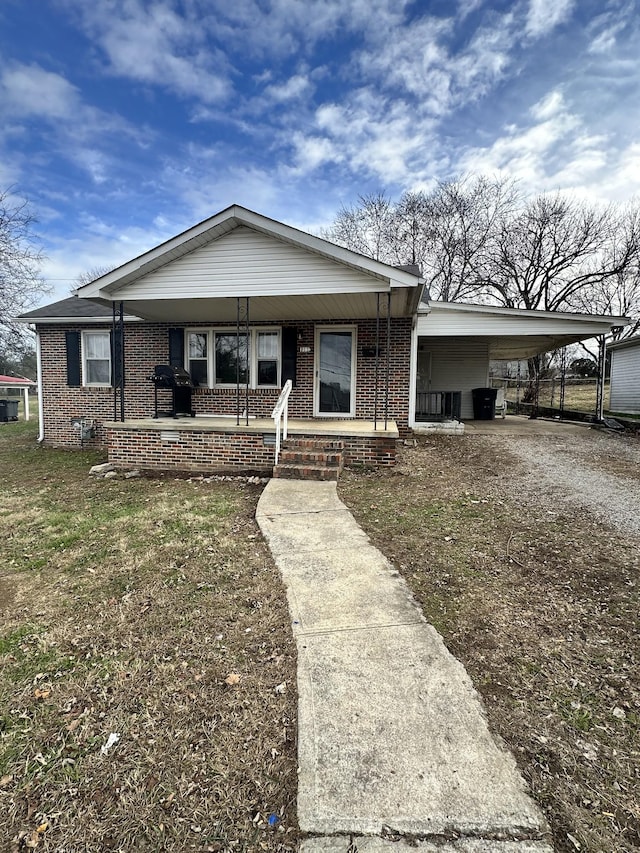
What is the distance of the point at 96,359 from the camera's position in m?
10.2

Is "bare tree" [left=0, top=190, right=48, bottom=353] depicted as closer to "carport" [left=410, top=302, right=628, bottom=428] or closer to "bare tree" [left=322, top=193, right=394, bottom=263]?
"carport" [left=410, top=302, right=628, bottom=428]

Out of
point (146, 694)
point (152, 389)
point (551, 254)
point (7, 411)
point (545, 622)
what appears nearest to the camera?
point (146, 694)

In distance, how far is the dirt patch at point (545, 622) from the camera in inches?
62.1

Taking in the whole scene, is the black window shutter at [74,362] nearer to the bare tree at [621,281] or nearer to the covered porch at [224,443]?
the covered porch at [224,443]

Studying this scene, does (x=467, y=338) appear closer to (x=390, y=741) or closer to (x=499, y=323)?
(x=499, y=323)

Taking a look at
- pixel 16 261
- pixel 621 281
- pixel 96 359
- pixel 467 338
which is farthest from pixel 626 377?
pixel 16 261

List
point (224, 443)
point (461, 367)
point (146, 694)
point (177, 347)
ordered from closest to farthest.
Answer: point (146, 694), point (224, 443), point (177, 347), point (461, 367)

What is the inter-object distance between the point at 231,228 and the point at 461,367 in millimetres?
9508

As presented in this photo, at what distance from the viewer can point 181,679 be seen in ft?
7.09

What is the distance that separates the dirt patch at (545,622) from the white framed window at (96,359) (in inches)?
298

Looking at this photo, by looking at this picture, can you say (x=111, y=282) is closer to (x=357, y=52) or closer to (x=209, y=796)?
(x=209, y=796)

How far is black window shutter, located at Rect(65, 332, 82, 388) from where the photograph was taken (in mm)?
10242

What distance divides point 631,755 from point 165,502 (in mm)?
5000

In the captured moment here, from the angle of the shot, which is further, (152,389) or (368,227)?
(368,227)
